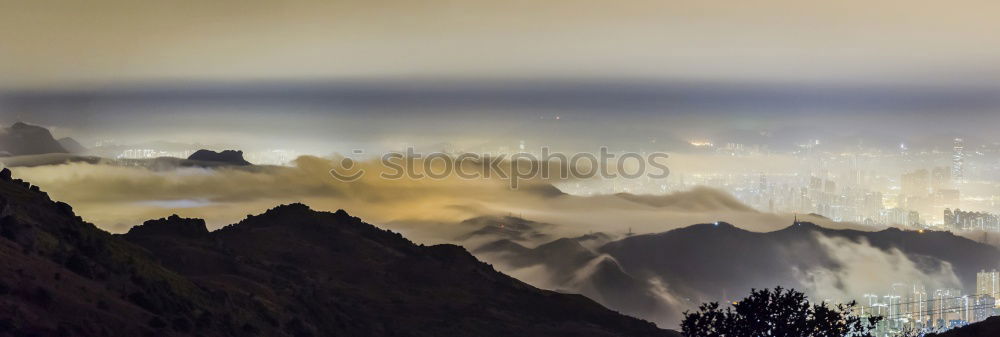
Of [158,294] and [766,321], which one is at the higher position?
[766,321]

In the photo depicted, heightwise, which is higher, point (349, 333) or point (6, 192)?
point (6, 192)

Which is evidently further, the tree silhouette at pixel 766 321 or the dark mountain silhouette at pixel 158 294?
the dark mountain silhouette at pixel 158 294

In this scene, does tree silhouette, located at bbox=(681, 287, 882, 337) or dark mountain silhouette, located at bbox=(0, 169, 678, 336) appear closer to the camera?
tree silhouette, located at bbox=(681, 287, 882, 337)

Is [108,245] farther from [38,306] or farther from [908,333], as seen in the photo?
[908,333]

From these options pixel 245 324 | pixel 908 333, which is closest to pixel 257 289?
pixel 245 324

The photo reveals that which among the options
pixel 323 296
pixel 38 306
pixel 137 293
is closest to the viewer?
pixel 38 306

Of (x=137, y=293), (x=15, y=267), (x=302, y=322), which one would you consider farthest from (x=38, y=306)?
(x=302, y=322)

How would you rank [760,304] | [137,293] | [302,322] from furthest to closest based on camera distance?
[302,322], [137,293], [760,304]

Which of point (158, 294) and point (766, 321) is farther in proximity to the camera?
point (158, 294)

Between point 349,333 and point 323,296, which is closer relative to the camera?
point 349,333

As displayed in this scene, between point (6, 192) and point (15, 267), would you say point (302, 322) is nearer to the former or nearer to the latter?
point (6, 192)
